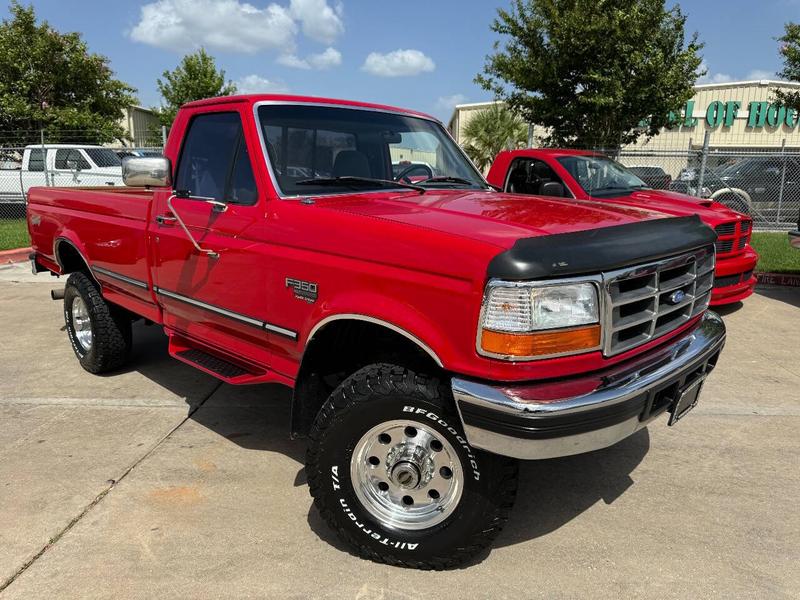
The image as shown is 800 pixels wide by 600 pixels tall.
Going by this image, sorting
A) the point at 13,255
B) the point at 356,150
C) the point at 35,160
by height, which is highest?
the point at 35,160

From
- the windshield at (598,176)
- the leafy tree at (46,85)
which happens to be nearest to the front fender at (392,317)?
the windshield at (598,176)

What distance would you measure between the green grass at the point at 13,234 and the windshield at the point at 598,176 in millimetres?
8934

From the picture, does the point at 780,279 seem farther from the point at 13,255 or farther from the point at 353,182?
the point at 13,255

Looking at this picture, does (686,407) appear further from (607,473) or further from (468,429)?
(468,429)

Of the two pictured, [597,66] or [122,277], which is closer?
[122,277]

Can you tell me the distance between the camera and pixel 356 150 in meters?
3.58

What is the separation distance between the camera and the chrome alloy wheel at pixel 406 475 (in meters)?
2.51

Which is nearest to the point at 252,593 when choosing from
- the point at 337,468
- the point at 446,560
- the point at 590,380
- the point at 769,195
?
the point at 337,468

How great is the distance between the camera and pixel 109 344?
4727 mm

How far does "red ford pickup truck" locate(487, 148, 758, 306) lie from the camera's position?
21.6 ft

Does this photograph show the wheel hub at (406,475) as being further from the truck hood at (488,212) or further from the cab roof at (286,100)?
the cab roof at (286,100)

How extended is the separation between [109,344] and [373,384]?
3.06 m

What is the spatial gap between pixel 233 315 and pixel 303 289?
0.67 m

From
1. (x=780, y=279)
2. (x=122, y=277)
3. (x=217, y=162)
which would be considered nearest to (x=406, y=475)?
(x=217, y=162)
